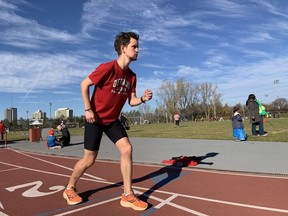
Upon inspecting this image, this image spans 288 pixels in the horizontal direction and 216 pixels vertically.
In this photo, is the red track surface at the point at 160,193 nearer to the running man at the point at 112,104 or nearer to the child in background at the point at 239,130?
the running man at the point at 112,104

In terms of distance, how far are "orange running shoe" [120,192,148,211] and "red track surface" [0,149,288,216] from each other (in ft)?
0.26

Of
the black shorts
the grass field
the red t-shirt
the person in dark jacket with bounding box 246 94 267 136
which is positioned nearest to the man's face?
the red t-shirt

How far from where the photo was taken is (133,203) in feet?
14.8

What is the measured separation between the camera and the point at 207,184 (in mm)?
5988

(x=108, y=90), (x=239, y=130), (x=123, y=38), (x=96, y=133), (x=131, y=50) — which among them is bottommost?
(x=239, y=130)

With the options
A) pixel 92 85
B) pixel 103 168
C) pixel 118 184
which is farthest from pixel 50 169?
pixel 92 85

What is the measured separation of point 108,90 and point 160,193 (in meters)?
1.96

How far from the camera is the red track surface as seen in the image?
4.47 m

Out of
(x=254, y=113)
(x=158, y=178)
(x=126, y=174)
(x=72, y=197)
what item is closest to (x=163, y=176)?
(x=158, y=178)

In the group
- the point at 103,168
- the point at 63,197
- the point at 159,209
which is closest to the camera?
the point at 159,209

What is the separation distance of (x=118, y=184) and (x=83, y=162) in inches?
57.6

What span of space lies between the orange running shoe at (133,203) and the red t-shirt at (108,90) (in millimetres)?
1124

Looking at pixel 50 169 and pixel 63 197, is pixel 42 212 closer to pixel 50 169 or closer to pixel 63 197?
pixel 63 197

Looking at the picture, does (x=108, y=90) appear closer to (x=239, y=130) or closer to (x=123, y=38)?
(x=123, y=38)
